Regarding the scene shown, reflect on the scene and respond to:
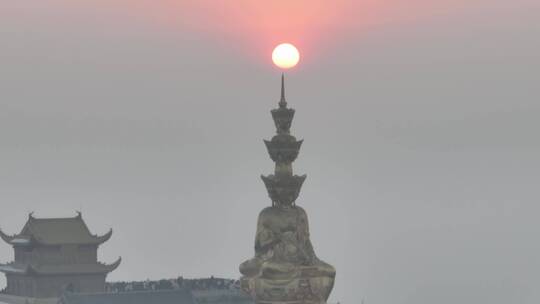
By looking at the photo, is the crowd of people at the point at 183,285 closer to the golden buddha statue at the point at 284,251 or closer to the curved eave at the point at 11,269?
the curved eave at the point at 11,269

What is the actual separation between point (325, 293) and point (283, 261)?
0.43m

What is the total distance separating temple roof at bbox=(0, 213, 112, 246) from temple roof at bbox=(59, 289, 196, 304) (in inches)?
735

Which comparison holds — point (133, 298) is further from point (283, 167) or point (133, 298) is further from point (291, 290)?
point (291, 290)

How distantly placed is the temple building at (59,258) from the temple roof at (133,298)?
710 inches

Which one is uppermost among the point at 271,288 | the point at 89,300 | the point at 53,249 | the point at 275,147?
the point at 53,249

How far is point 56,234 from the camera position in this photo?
504 feet

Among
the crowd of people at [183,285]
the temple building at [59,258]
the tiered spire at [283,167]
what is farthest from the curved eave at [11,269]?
the tiered spire at [283,167]

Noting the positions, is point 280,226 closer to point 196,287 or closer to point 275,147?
point 275,147

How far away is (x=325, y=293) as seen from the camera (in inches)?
539

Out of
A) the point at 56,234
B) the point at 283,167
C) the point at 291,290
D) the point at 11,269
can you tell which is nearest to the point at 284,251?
the point at 291,290

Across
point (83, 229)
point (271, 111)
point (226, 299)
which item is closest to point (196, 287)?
point (226, 299)

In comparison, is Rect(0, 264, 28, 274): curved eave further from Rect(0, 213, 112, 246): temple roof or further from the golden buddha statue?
the golden buddha statue

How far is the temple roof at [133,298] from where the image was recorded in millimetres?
129750

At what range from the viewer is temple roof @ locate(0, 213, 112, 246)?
152m
